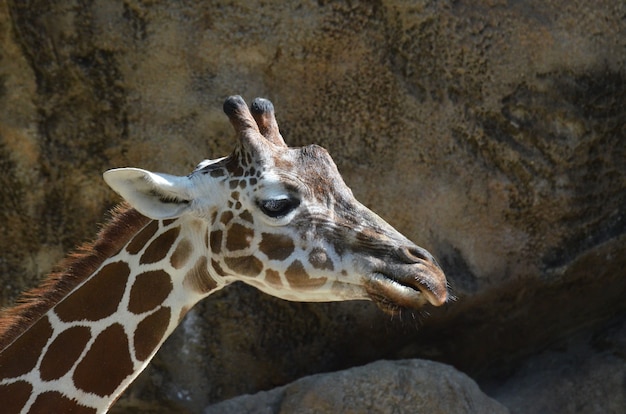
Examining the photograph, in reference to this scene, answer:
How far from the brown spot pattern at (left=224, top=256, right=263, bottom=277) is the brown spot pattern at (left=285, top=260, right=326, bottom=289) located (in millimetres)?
129

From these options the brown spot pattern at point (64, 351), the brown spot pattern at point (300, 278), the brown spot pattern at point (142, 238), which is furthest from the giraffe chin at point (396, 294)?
the brown spot pattern at point (64, 351)

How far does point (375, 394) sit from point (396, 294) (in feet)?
6.12

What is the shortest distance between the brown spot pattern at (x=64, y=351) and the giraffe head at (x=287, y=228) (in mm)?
565

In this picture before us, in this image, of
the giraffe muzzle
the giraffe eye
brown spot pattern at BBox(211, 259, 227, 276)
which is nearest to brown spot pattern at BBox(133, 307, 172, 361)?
brown spot pattern at BBox(211, 259, 227, 276)

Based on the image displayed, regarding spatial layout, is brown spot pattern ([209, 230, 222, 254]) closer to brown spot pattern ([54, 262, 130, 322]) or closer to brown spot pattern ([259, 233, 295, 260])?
brown spot pattern ([259, 233, 295, 260])

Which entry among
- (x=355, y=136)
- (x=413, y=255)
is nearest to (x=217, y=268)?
(x=413, y=255)

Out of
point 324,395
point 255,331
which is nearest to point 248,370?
point 255,331

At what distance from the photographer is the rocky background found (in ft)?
18.4

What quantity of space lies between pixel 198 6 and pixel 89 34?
2.25ft

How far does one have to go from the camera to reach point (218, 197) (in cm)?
376

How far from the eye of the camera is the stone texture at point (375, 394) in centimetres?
518

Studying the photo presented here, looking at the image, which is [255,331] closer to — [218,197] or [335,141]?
[335,141]

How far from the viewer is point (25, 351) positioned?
12.0 ft

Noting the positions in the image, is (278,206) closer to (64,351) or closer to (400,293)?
(400,293)
